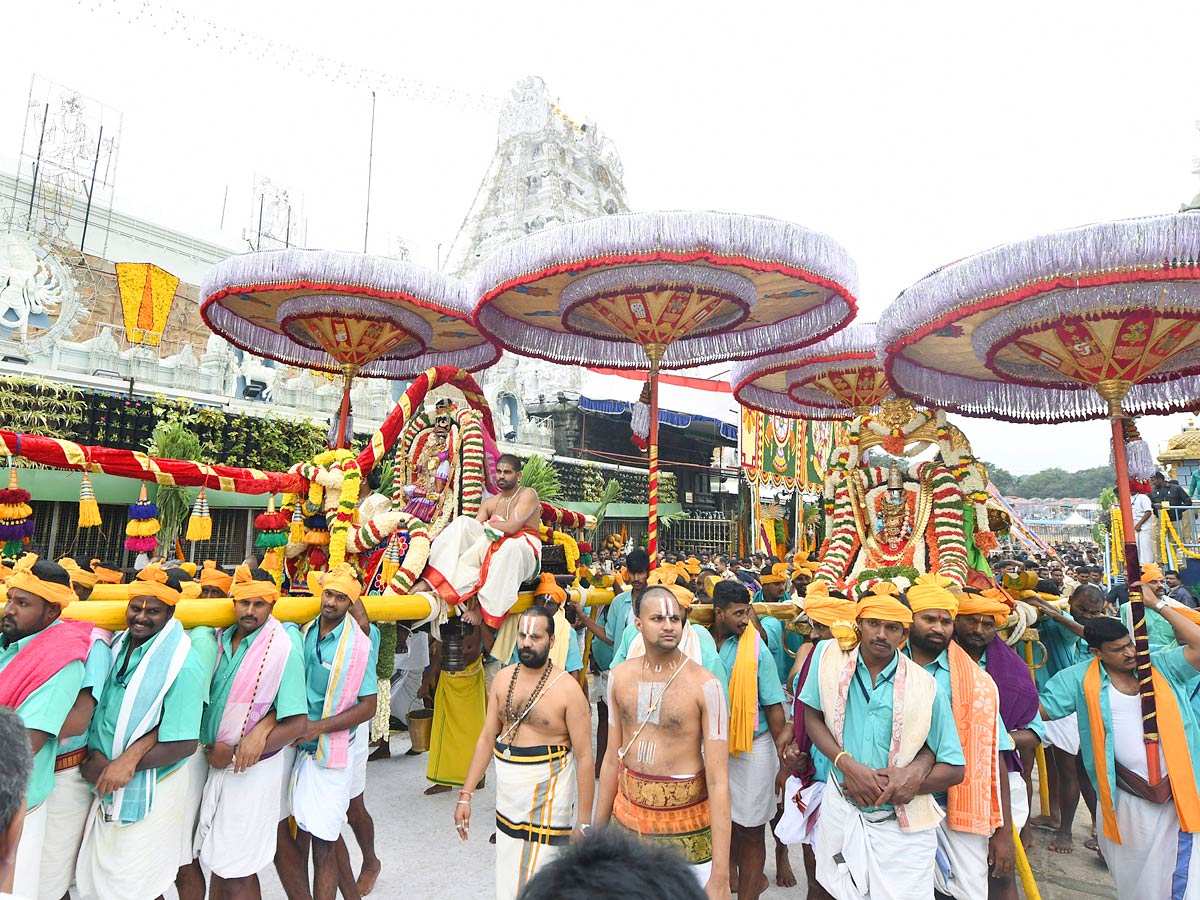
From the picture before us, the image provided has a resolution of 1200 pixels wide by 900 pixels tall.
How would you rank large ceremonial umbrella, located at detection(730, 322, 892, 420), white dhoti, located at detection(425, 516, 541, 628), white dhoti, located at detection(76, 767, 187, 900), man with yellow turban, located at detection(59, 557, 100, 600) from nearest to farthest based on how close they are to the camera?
white dhoti, located at detection(76, 767, 187, 900), man with yellow turban, located at detection(59, 557, 100, 600), white dhoti, located at detection(425, 516, 541, 628), large ceremonial umbrella, located at detection(730, 322, 892, 420)

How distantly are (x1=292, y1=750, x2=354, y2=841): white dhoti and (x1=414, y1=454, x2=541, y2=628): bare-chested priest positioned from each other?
1.70 metres

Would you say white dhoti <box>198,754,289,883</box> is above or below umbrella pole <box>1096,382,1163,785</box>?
below

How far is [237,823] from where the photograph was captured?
3.34 m

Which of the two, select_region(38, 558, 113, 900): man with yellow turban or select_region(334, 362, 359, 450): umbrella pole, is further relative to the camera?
select_region(334, 362, 359, 450): umbrella pole

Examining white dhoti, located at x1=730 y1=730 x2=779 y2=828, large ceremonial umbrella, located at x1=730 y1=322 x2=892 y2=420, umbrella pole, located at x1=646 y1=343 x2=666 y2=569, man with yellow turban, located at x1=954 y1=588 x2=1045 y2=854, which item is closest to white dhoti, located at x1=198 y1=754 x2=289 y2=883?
white dhoti, located at x1=730 y1=730 x2=779 y2=828

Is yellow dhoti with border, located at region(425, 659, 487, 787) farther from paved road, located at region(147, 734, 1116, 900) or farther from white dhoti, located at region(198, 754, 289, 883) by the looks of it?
white dhoti, located at region(198, 754, 289, 883)

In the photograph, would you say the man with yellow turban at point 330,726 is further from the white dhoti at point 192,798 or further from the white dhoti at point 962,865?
the white dhoti at point 962,865

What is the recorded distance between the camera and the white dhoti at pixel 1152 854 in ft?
10.9

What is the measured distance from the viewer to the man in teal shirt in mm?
3383

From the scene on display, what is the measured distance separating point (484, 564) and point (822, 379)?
5.74 m

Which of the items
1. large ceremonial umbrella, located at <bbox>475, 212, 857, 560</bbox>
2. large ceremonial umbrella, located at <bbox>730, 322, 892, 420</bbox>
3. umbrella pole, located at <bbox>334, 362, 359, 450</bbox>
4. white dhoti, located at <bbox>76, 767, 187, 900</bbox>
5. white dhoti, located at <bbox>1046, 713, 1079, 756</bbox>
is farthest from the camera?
large ceremonial umbrella, located at <bbox>730, 322, 892, 420</bbox>

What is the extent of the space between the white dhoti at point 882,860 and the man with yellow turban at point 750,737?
0.79 m

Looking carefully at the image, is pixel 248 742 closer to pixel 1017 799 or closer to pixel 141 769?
pixel 141 769

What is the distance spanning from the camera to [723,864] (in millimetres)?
2824
